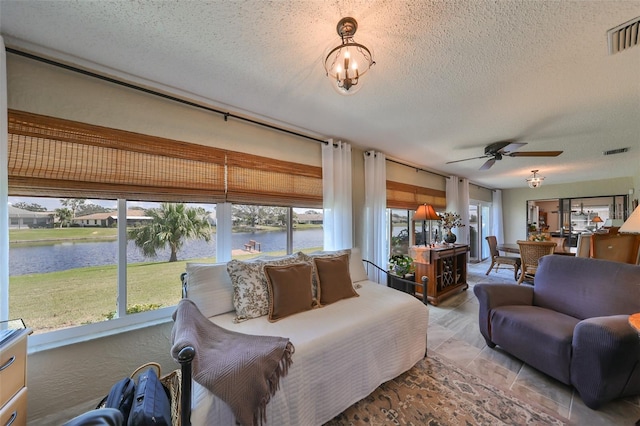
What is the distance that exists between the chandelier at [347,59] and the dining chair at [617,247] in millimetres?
4184

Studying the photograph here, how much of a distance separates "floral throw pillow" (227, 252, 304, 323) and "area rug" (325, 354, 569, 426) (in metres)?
0.90

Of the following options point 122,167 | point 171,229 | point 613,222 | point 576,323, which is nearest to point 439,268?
point 576,323

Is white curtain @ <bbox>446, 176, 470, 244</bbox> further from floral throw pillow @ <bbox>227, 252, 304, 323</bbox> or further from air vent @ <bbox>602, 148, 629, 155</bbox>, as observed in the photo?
floral throw pillow @ <bbox>227, 252, 304, 323</bbox>

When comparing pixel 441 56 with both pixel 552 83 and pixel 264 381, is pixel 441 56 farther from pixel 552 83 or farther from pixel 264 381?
pixel 264 381

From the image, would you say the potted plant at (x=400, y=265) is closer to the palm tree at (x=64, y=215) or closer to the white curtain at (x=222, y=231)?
the white curtain at (x=222, y=231)

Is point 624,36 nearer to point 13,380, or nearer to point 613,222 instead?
point 13,380

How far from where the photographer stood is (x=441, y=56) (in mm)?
1545

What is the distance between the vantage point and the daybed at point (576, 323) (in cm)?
157

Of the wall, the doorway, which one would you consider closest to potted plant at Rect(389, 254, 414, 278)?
the doorway

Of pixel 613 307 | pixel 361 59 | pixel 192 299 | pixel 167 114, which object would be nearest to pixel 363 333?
pixel 192 299

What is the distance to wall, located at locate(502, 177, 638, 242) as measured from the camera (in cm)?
590

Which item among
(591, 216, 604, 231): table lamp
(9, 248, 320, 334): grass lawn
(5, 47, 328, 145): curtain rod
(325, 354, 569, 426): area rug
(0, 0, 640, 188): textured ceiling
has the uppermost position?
(0, 0, 640, 188): textured ceiling

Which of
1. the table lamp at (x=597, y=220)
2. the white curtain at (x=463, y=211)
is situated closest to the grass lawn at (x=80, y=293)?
the white curtain at (x=463, y=211)

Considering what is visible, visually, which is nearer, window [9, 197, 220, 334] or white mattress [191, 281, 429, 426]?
white mattress [191, 281, 429, 426]
